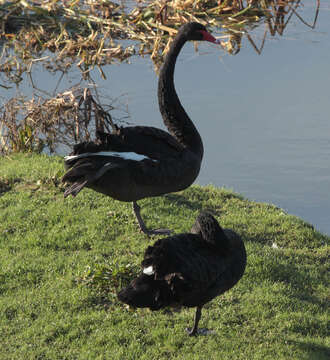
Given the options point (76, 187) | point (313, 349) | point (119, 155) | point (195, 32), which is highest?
point (195, 32)

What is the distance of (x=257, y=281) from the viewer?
6.65 metres

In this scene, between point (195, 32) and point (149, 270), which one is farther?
point (195, 32)

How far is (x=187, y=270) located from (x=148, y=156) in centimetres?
106

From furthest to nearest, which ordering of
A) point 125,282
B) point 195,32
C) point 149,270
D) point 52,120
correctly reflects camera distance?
point 52,120 → point 125,282 → point 195,32 → point 149,270

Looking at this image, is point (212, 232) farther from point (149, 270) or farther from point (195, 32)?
point (195, 32)

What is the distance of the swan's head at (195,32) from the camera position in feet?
17.5

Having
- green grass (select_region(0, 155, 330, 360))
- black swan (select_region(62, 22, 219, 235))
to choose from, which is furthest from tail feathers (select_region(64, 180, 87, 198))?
green grass (select_region(0, 155, 330, 360))

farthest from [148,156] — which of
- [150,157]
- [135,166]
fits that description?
[135,166]

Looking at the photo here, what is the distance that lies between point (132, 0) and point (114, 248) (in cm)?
293

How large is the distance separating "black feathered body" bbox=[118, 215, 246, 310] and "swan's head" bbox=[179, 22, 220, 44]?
1.62 meters

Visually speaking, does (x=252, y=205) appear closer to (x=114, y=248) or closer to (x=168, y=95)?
(x=114, y=248)

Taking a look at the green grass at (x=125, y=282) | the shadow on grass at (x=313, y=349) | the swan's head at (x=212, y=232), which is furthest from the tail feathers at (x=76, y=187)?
the shadow on grass at (x=313, y=349)

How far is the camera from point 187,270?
14.5ft

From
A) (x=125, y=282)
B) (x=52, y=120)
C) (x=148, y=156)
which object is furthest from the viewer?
(x=52, y=120)
